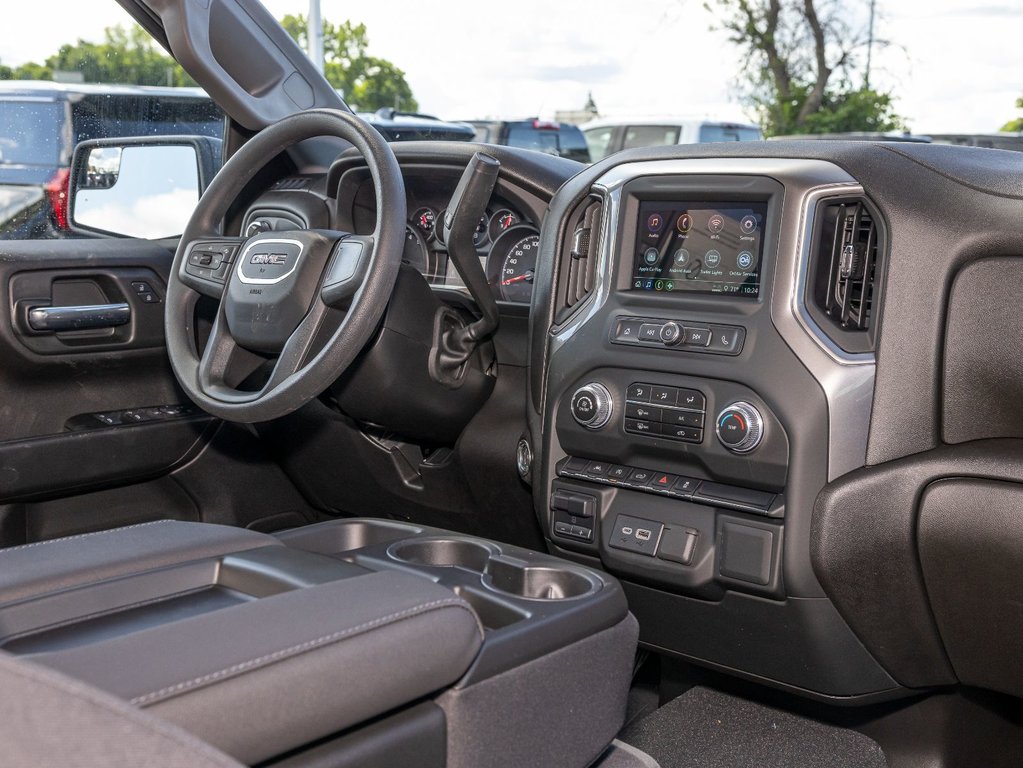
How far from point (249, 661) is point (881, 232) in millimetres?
1180

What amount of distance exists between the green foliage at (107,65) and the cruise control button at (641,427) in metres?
1.57

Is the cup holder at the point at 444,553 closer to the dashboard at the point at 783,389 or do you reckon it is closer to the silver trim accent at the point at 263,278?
the dashboard at the point at 783,389

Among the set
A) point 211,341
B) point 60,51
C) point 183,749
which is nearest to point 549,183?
point 211,341

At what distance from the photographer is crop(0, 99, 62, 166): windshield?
2.84 m

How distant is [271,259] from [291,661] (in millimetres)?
1175

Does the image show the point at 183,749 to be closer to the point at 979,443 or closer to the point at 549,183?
the point at 979,443

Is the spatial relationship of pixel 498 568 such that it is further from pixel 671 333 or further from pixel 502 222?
pixel 502 222

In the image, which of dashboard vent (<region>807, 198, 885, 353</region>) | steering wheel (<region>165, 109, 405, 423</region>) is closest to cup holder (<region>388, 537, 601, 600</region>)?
steering wheel (<region>165, 109, 405, 423</region>)

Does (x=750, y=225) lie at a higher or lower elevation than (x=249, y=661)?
higher

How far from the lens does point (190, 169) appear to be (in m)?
3.04

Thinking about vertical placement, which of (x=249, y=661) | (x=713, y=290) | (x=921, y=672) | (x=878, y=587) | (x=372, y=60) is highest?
(x=372, y=60)

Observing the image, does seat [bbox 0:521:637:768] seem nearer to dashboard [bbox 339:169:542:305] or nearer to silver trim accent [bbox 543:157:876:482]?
silver trim accent [bbox 543:157:876:482]

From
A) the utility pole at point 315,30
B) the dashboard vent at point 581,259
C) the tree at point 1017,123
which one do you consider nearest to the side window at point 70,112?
the dashboard vent at point 581,259

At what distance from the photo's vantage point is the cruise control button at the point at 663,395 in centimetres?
188
